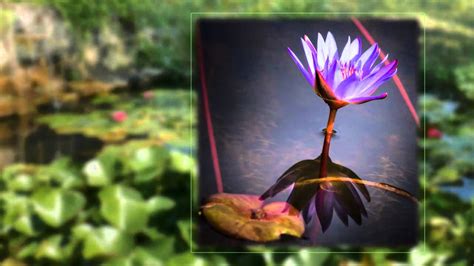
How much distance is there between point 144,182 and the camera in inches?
67.5

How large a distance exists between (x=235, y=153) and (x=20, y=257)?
818 millimetres

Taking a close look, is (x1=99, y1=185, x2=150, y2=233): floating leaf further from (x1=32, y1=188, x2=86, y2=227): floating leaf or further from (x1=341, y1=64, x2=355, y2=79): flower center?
(x1=341, y1=64, x2=355, y2=79): flower center

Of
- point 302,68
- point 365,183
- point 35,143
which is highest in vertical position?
point 302,68

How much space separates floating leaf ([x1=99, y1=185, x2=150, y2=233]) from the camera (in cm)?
170

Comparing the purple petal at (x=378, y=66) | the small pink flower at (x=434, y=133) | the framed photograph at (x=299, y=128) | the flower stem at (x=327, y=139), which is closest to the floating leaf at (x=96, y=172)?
the framed photograph at (x=299, y=128)

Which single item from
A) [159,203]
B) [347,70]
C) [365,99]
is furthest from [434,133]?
[159,203]

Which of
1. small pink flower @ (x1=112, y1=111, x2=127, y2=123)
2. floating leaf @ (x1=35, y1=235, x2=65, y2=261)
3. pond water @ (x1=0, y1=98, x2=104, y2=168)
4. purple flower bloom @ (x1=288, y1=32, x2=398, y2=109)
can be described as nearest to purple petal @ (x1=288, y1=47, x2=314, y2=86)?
purple flower bloom @ (x1=288, y1=32, x2=398, y2=109)

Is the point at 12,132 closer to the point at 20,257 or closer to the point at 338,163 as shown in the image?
the point at 20,257

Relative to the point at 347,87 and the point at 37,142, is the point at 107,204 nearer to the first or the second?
the point at 37,142

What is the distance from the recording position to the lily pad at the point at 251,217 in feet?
5.52

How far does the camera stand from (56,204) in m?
1.71

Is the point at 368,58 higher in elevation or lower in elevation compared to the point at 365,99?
higher

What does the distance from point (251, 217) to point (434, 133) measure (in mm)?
694

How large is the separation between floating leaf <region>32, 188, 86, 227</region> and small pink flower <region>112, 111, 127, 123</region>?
0.94 feet
